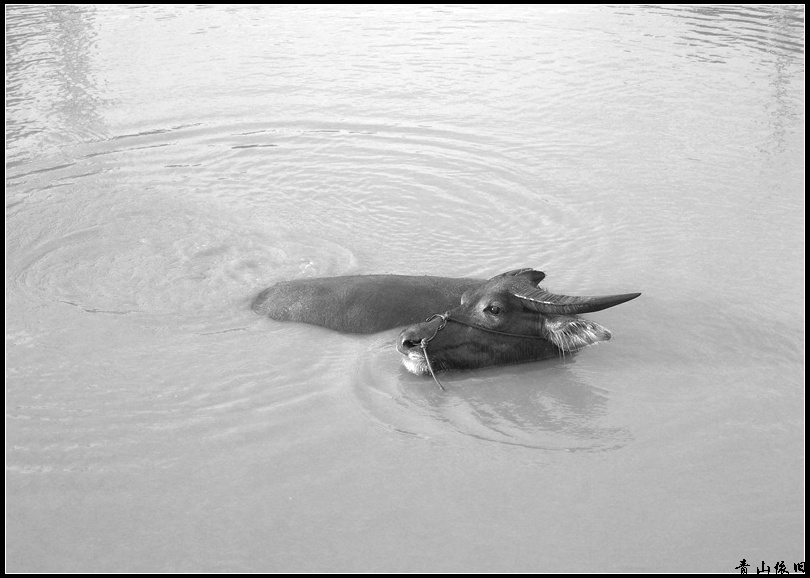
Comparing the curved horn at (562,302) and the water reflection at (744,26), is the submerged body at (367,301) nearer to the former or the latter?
the curved horn at (562,302)

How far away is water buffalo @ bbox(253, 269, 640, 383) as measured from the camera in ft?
18.8

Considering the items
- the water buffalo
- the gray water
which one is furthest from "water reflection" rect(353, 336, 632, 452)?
the water buffalo

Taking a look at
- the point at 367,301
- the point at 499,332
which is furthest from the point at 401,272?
the point at 499,332

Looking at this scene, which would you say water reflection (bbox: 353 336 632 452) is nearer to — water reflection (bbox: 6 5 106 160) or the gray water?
the gray water

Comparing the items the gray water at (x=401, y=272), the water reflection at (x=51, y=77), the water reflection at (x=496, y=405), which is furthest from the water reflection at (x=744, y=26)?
the water reflection at (x=51, y=77)

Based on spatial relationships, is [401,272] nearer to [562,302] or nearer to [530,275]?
[530,275]

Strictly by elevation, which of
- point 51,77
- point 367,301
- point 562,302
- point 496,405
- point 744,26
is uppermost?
point 744,26

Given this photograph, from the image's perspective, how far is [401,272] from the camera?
7477 millimetres

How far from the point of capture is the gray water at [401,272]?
4.50 meters

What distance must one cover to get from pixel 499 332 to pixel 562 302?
1.78ft

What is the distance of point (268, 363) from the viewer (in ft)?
20.0

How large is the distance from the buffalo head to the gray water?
161 mm

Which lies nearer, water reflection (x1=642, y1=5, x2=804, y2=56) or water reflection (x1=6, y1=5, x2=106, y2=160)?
water reflection (x1=6, y1=5, x2=106, y2=160)

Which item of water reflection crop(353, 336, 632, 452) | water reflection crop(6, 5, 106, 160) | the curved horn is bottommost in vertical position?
water reflection crop(353, 336, 632, 452)
